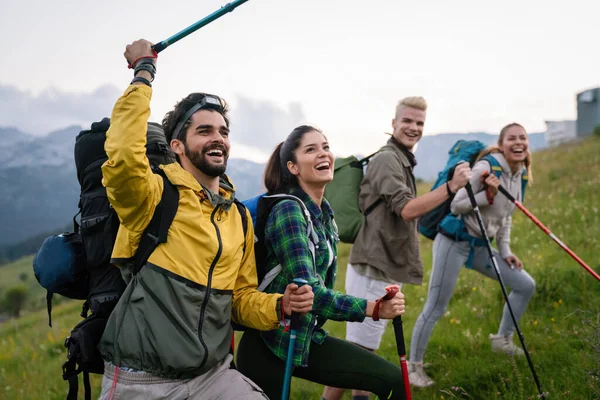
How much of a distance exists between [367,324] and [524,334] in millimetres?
2897

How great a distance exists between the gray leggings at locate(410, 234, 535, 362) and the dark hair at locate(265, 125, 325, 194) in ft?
9.08

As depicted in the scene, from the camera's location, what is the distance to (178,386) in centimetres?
288

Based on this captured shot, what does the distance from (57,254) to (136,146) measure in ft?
3.60

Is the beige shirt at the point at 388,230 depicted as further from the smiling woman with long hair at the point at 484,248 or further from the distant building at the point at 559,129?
the distant building at the point at 559,129

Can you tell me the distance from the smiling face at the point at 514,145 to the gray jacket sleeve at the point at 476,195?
0.39m

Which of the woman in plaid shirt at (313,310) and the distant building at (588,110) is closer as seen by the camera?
the woman in plaid shirt at (313,310)

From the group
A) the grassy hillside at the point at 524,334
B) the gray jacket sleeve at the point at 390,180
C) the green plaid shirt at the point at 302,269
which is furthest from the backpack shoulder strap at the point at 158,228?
the grassy hillside at the point at 524,334

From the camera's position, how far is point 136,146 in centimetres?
271

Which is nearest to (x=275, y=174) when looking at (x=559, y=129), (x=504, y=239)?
(x=504, y=239)

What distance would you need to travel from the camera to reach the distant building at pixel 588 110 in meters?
58.9

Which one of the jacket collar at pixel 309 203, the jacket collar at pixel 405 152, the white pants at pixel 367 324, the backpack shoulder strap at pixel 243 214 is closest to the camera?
the backpack shoulder strap at pixel 243 214

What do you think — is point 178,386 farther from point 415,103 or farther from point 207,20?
point 415,103

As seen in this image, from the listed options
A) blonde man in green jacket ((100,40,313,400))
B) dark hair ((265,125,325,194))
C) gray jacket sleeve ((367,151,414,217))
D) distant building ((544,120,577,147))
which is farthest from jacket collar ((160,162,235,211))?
distant building ((544,120,577,147))

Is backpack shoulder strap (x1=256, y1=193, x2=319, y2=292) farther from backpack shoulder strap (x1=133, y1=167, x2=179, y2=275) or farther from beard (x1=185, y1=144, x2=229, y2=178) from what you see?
backpack shoulder strap (x1=133, y1=167, x2=179, y2=275)
